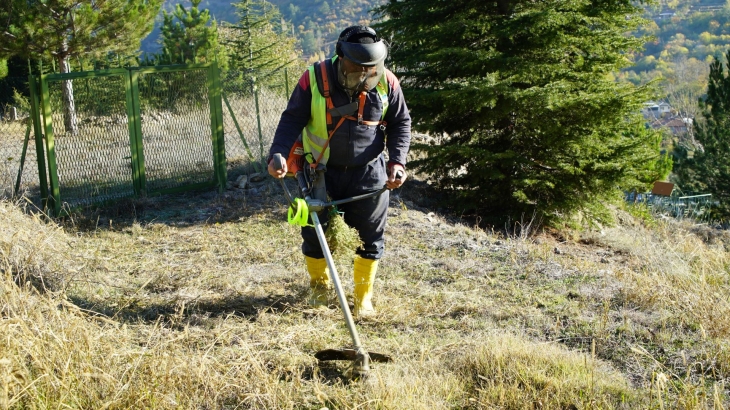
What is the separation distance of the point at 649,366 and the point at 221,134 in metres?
6.59

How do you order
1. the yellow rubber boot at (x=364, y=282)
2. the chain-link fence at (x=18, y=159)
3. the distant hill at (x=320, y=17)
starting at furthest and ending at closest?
the distant hill at (x=320, y=17), the chain-link fence at (x=18, y=159), the yellow rubber boot at (x=364, y=282)

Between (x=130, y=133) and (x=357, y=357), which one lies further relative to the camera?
(x=130, y=133)

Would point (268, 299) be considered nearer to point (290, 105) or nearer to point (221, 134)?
point (290, 105)

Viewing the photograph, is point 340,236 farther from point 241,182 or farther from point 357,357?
point 241,182

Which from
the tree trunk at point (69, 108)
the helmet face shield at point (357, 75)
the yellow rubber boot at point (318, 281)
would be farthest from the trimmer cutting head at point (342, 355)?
the tree trunk at point (69, 108)

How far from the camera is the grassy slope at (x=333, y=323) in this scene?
336cm

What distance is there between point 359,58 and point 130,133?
5.01 m

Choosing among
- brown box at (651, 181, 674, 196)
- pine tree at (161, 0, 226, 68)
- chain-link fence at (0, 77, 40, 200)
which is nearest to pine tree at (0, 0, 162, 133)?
chain-link fence at (0, 77, 40, 200)

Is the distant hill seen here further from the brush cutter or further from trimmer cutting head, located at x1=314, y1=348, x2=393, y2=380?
trimmer cutting head, located at x1=314, y1=348, x2=393, y2=380

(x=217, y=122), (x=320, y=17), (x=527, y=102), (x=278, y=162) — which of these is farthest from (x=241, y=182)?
(x=320, y=17)

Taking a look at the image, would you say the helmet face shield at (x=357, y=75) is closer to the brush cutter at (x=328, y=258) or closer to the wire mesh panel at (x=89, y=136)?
the brush cutter at (x=328, y=258)

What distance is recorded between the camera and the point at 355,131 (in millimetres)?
4352

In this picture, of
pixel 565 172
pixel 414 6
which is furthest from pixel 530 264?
pixel 414 6

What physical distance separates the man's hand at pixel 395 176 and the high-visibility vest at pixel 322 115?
1.05 feet
